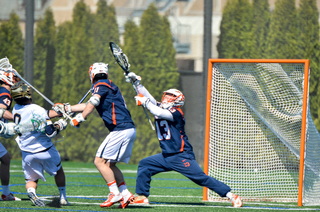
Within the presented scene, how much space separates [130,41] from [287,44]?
4166 mm

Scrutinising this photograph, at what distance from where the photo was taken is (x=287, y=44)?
1173 cm

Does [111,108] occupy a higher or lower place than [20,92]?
lower

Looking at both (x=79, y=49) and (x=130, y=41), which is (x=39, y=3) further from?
(x=130, y=41)

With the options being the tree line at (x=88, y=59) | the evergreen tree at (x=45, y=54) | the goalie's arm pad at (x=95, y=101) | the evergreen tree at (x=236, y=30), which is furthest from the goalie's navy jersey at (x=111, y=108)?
the evergreen tree at (x=45, y=54)

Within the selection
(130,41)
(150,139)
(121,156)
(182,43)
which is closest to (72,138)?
(150,139)

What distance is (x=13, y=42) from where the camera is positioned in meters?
12.7

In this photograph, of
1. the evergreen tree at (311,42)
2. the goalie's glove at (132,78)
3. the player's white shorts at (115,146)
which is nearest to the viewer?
the player's white shorts at (115,146)

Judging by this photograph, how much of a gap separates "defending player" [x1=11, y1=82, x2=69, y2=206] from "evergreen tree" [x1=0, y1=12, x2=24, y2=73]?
7.38 metres

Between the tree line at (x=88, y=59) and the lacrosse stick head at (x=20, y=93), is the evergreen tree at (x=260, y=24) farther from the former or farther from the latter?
the lacrosse stick head at (x=20, y=93)

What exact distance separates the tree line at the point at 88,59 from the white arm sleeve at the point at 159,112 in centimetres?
643

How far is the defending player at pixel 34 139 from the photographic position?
5.44 metres

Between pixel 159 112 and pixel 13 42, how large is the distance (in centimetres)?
836

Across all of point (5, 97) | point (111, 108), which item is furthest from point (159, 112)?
point (5, 97)

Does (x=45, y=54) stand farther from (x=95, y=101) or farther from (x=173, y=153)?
(x=173, y=153)
